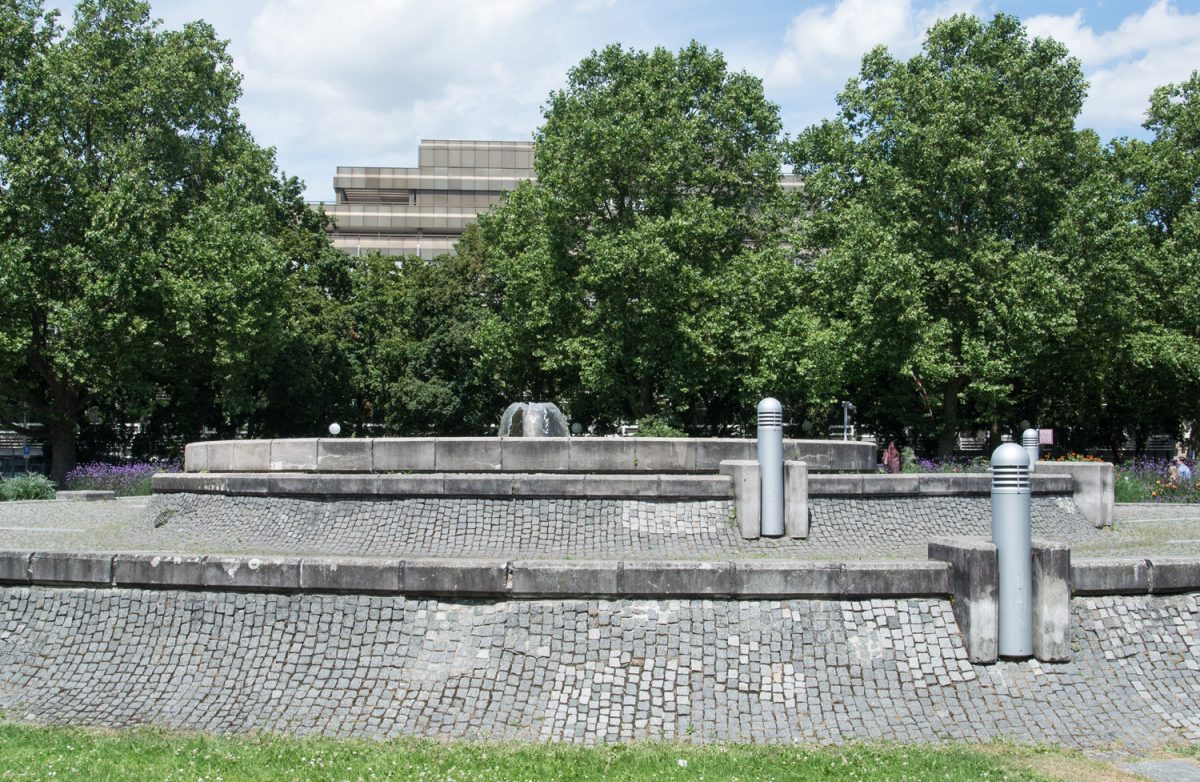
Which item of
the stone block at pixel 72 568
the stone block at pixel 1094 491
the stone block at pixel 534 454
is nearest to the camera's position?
the stone block at pixel 72 568

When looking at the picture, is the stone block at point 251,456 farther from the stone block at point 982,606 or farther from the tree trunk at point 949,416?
the tree trunk at point 949,416

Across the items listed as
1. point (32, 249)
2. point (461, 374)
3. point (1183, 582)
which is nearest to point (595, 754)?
point (1183, 582)

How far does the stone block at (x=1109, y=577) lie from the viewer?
9422mm

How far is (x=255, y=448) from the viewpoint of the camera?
55.7 feet

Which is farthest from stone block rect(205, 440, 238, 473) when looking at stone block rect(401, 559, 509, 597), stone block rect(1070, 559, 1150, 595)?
stone block rect(1070, 559, 1150, 595)

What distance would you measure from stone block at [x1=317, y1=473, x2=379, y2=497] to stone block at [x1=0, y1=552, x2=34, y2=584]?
4763 mm

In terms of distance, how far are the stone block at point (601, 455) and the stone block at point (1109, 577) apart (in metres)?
7.82

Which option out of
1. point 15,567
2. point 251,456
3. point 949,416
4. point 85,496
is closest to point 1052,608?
point 15,567

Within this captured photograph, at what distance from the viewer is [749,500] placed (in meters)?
14.2

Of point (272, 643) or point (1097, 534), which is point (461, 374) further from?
point (272, 643)

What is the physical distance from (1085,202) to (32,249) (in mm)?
32624

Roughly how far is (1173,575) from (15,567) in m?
11.0

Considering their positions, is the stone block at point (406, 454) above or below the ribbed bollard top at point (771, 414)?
below

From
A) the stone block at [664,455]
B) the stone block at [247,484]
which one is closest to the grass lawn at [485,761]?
the stone block at [247,484]
